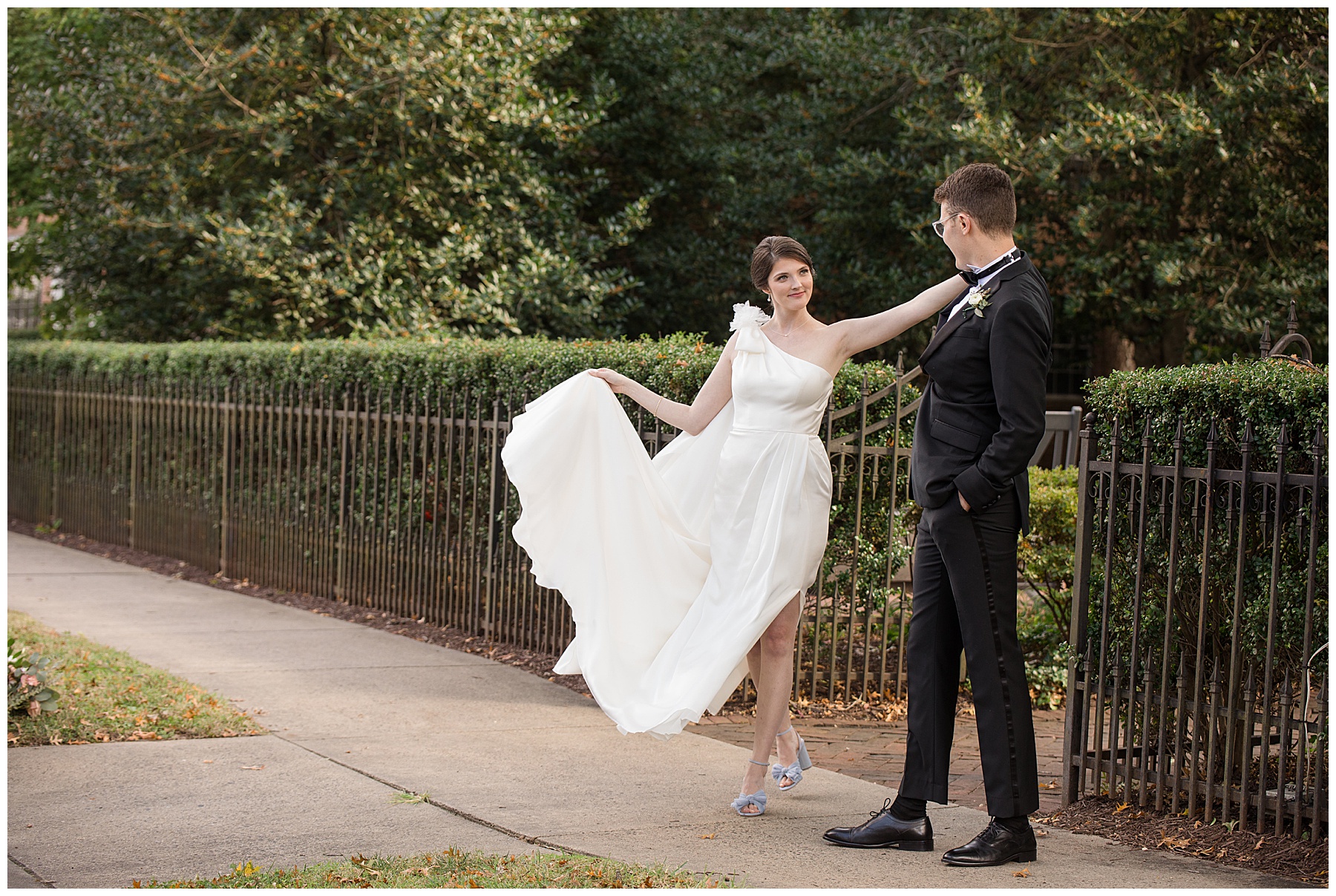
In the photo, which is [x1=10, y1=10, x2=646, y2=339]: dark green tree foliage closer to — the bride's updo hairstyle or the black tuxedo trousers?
the bride's updo hairstyle

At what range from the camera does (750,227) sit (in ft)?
49.8

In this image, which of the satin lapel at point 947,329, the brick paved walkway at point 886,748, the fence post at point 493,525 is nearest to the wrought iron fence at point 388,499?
the fence post at point 493,525

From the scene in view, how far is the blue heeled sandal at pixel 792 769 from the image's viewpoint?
16.9 feet

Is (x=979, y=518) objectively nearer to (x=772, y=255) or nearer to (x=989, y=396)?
(x=989, y=396)

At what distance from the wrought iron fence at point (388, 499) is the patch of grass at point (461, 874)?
2.93 m

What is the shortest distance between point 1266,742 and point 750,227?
11379 millimetres

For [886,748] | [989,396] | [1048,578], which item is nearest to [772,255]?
[989,396]

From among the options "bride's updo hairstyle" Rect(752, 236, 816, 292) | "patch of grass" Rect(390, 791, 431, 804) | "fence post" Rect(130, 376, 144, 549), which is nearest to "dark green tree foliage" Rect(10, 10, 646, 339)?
"fence post" Rect(130, 376, 144, 549)

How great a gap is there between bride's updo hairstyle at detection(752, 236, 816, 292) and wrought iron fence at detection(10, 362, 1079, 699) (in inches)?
55.6

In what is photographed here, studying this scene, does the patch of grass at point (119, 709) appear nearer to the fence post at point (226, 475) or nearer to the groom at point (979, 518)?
the groom at point (979, 518)

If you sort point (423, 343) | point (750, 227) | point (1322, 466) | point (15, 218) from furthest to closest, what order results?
point (15, 218) < point (750, 227) < point (423, 343) < point (1322, 466)

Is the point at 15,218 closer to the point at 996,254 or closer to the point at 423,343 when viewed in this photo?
the point at 423,343

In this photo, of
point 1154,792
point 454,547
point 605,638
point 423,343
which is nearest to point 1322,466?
point 1154,792

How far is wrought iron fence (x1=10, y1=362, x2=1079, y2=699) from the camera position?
7.01m
